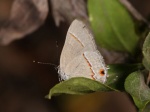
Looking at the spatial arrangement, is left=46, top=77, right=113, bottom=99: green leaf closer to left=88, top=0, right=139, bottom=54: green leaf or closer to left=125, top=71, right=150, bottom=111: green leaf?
left=125, top=71, right=150, bottom=111: green leaf

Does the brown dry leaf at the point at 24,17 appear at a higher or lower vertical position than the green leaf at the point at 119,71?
higher

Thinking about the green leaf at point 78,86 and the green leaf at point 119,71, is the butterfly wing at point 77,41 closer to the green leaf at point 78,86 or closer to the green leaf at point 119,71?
the green leaf at point 119,71

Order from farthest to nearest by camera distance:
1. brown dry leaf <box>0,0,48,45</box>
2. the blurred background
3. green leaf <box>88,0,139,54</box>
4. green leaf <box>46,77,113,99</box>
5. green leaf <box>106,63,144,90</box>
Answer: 1. the blurred background
2. brown dry leaf <box>0,0,48,45</box>
3. green leaf <box>88,0,139,54</box>
4. green leaf <box>106,63,144,90</box>
5. green leaf <box>46,77,113,99</box>

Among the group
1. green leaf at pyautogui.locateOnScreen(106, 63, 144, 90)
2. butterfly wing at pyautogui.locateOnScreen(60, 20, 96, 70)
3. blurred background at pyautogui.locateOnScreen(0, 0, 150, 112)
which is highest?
butterfly wing at pyautogui.locateOnScreen(60, 20, 96, 70)

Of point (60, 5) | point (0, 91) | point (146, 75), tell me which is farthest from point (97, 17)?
point (0, 91)

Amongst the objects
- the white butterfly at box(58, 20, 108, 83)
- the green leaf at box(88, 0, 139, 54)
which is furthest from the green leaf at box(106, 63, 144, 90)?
the green leaf at box(88, 0, 139, 54)

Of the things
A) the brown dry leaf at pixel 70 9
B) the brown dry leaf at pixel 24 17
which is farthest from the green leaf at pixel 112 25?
the brown dry leaf at pixel 24 17

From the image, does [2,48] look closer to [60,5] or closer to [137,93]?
Result: [60,5]
